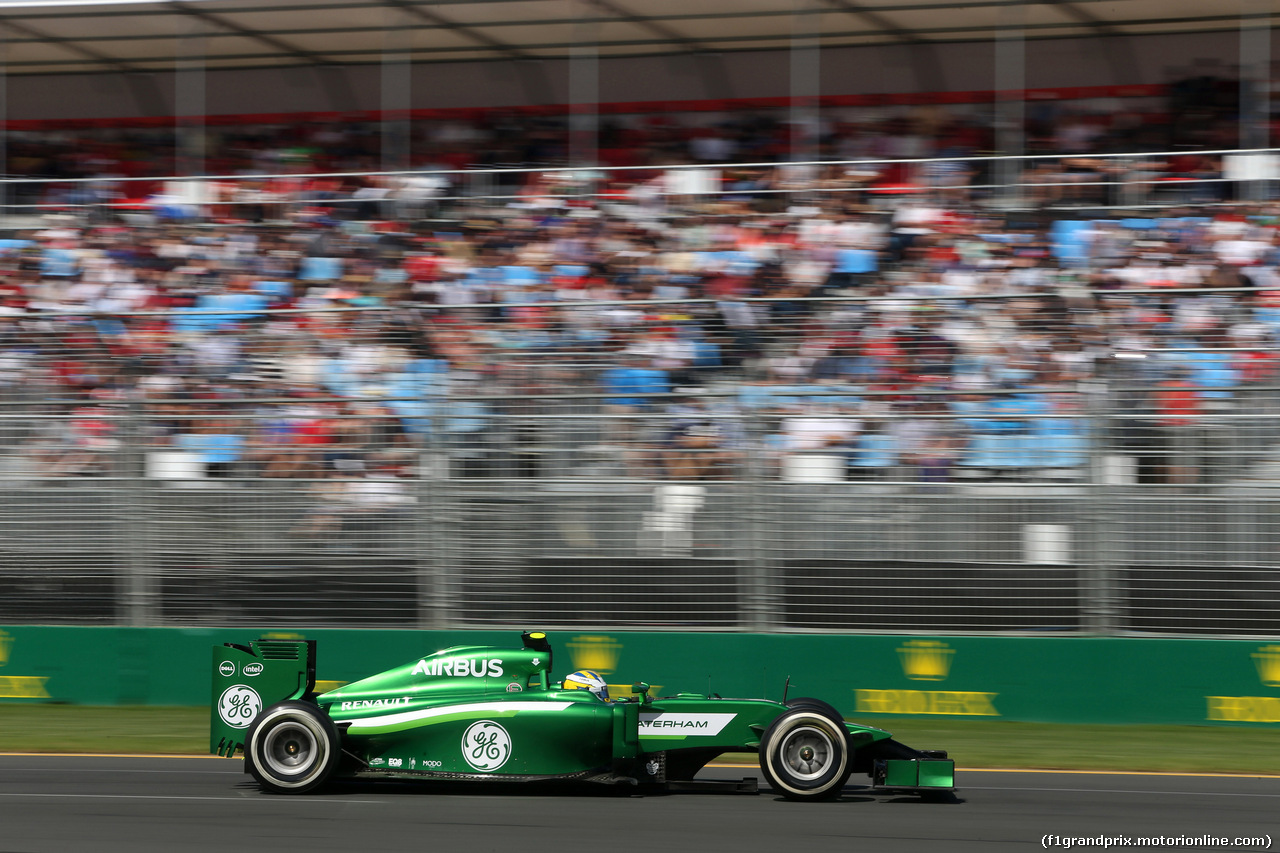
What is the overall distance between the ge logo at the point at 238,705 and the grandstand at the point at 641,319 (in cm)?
355

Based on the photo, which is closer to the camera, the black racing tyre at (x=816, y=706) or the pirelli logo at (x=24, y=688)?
the black racing tyre at (x=816, y=706)

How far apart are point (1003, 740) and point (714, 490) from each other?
108 inches

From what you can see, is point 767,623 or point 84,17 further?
point 84,17

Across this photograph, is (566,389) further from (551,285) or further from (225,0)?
(225,0)

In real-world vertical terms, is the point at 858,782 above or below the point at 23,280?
below

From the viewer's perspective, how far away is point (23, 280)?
1544 cm

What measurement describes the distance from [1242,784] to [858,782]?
7.22ft

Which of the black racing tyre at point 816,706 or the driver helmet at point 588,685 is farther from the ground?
the driver helmet at point 588,685

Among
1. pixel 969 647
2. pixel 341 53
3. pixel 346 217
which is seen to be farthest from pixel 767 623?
pixel 341 53

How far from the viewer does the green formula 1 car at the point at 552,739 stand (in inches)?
286

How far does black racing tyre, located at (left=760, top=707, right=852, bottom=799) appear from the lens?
7.22 meters

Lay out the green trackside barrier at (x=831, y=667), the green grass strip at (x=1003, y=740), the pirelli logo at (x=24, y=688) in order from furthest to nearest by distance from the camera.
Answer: the pirelli logo at (x=24, y=688) < the green trackside barrier at (x=831, y=667) < the green grass strip at (x=1003, y=740)

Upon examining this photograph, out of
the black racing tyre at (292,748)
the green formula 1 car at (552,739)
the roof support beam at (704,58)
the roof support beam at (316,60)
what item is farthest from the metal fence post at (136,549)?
the roof support beam at (704,58)

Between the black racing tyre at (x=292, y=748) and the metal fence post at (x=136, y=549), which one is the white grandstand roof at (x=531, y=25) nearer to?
the metal fence post at (x=136, y=549)
